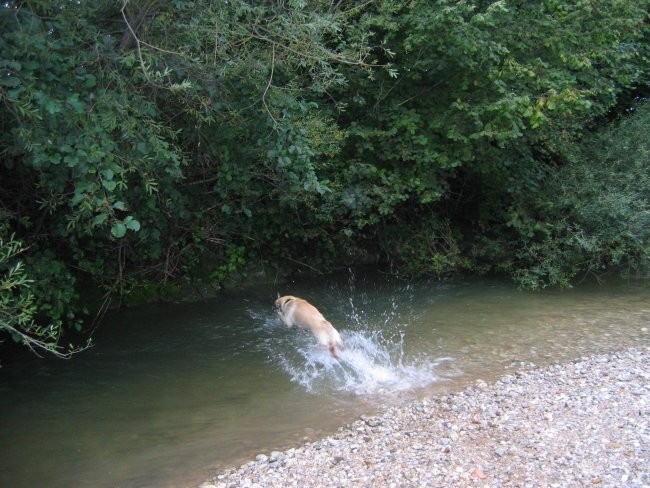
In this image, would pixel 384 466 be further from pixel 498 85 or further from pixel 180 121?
pixel 498 85

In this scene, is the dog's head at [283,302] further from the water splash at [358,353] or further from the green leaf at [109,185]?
the green leaf at [109,185]

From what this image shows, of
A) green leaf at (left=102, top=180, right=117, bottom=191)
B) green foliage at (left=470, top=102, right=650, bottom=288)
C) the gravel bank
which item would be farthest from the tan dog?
green foliage at (left=470, top=102, right=650, bottom=288)

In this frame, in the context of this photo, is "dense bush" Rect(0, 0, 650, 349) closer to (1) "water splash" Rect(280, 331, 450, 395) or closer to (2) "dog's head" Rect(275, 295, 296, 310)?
(2) "dog's head" Rect(275, 295, 296, 310)

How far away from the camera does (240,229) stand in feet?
34.1

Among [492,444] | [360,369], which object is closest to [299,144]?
[360,369]

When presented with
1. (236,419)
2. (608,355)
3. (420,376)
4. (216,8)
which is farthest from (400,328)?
(216,8)

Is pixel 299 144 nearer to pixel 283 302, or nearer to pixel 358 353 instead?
pixel 283 302

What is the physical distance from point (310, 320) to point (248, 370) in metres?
1.00

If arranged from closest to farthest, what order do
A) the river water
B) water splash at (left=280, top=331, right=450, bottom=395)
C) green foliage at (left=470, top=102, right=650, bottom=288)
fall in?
the river water
water splash at (left=280, top=331, right=450, bottom=395)
green foliage at (left=470, top=102, right=650, bottom=288)

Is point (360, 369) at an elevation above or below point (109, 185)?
below

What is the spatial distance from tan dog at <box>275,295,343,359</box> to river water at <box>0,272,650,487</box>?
0.37m

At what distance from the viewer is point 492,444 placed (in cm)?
495

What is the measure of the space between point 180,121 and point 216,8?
1.74 meters

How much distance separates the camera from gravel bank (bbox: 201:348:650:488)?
446 cm
